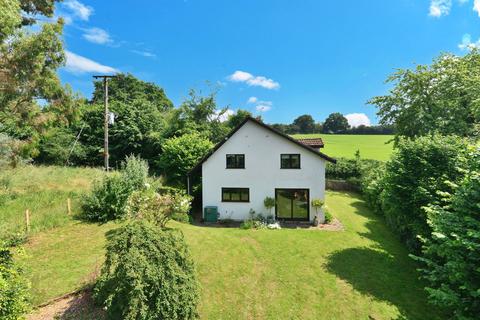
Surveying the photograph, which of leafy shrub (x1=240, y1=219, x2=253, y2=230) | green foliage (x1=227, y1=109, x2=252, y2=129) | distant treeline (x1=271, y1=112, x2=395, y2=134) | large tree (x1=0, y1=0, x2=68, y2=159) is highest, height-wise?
distant treeline (x1=271, y1=112, x2=395, y2=134)

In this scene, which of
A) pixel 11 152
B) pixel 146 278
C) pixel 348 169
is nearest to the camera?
pixel 146 278

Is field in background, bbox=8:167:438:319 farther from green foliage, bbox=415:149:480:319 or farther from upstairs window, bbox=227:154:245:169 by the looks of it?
upstairs window, bbox=227:154:245:169

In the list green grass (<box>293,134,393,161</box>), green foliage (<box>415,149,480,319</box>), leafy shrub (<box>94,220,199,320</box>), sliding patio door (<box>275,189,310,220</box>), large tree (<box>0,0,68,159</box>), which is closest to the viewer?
green foliage (<box>415,149,480,319</box>)

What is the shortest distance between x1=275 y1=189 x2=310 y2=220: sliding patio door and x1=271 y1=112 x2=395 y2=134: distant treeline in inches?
2176

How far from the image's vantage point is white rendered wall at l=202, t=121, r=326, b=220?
17.6m

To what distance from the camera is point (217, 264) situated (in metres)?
10.9

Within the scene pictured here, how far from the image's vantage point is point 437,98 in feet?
83.0

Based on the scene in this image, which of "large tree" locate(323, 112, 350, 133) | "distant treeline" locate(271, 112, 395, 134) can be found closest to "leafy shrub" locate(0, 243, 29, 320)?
"distant treeline" locate(271, 112, 395, 134)

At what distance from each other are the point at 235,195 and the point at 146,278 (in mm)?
12265

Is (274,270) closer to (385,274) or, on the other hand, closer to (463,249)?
(385,274)

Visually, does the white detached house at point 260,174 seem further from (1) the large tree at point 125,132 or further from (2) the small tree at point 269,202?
(1) the large tree at point 125,132

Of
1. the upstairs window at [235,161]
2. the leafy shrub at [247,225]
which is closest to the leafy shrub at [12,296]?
the leafy shrub at [247,225]

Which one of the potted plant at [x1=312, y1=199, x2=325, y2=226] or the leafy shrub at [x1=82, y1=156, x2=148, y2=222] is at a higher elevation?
the leafy shrub at [x1=82, y1=156, x2=148, y2=222]

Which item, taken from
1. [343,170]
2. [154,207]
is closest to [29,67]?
[154,207]
